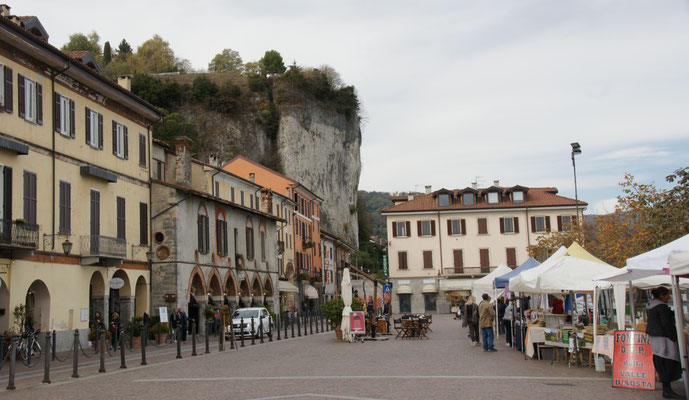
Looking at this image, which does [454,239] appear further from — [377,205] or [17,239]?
[377,205]

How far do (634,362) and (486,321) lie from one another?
8.92 meters

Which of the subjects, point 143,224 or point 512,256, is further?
point 512,256

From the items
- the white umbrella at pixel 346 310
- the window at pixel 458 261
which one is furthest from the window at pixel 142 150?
the window at pixel 458 261

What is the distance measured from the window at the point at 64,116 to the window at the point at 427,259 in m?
47.7

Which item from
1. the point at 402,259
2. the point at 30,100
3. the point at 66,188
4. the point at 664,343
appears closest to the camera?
the point at 664,343

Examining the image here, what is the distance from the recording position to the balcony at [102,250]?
2678cm

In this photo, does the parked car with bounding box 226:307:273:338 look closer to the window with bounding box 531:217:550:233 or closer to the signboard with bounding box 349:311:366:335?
the signboard with bounding box 349:311:366:335

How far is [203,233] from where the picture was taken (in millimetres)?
35656

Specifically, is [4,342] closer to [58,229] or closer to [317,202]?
[58,229]

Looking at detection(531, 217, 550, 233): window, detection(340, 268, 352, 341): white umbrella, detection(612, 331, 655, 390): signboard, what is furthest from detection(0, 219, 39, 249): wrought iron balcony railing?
detection(531, 217, 550, 233): window

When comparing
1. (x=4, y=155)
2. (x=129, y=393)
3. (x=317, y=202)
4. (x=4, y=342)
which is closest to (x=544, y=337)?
(x=129, y=393)

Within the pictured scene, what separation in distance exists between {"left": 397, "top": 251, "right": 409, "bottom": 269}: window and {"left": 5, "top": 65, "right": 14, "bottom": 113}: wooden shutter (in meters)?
50.9

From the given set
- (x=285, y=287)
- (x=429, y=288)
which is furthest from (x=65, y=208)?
(x=429, y=288)

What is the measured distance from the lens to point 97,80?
91.4 feet
